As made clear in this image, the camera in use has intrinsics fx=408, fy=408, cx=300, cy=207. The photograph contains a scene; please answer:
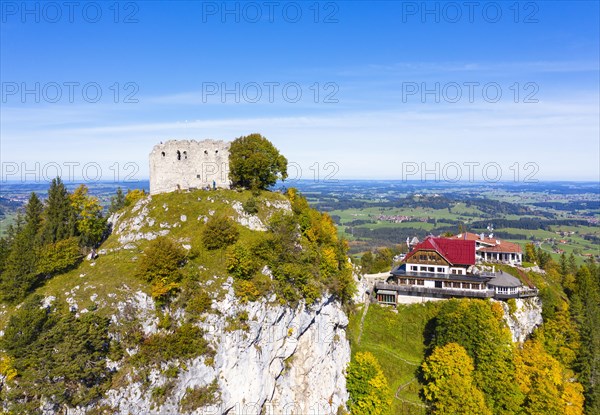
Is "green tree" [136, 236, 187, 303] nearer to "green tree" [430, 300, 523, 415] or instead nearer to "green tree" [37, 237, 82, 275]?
"green tree" [37, 237, 82, 275]

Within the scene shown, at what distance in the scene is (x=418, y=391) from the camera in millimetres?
57094

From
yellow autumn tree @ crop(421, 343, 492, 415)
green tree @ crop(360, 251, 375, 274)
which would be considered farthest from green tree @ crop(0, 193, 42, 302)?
green tree @ crop(360, 251, 375, 274)

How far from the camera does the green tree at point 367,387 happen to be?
2101 inches

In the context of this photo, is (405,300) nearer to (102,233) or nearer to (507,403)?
(507,403)

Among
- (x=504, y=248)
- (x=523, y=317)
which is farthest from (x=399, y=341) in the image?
(x=504, y=248)

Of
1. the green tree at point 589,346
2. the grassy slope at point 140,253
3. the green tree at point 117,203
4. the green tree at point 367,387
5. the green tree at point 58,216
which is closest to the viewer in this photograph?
the grassy slope at point 140,253

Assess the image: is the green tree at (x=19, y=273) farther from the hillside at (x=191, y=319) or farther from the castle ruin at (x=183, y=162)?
the castle ruin at (x=183, y=162)

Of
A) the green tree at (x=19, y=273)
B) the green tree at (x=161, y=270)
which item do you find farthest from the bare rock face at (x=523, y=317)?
the green tree at (x=19, y=273)

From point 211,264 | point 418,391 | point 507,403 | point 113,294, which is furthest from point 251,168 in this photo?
point 507,403

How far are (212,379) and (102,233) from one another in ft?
98.1

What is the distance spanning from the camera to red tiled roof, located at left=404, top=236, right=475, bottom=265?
69.8m

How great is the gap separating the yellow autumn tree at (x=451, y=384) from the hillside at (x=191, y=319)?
11558mm

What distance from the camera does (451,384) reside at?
53.4m

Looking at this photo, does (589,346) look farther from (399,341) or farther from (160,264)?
(160,264)
